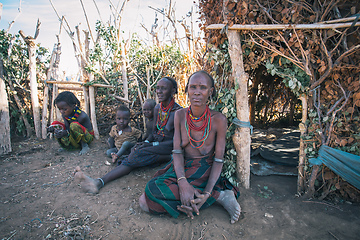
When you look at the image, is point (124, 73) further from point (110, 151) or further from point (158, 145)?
point (158, 145)

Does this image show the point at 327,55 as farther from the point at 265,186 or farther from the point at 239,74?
the point at 265,186

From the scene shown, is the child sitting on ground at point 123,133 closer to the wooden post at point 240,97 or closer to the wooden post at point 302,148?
the wooden post at point 240,97

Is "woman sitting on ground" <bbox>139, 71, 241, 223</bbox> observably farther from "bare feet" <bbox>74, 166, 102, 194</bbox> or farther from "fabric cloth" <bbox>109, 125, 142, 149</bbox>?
"fabric cloth" <bbox>109, 125, 142, 149</bbox>

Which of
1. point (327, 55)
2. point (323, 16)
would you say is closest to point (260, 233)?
point (327, 55)

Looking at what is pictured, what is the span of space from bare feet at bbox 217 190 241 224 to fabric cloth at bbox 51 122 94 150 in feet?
10.8

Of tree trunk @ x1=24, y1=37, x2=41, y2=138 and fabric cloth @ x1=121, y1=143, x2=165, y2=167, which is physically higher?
tree trunk @ x1=24, y1=37, x2=41, y2=138

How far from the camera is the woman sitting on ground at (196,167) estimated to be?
7.71 feet

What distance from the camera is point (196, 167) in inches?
102

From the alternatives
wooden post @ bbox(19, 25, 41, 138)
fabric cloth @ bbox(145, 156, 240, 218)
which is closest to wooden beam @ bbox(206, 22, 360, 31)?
fabric cloth @ bbox(145, 156, 240, 218)

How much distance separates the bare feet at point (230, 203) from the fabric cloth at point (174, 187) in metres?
0.07

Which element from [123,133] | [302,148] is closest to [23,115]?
[123,133]

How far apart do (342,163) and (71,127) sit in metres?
4.57

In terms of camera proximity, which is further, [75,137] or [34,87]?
[34,87]

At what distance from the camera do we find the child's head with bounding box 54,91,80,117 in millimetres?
4160
